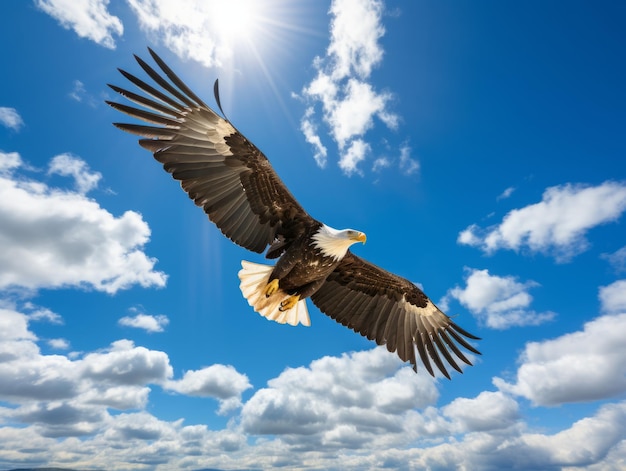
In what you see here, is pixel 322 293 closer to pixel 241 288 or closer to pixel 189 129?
pixel 241 288

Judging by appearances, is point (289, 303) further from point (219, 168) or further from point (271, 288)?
point (219, 168)

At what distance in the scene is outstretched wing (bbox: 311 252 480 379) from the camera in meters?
10.2

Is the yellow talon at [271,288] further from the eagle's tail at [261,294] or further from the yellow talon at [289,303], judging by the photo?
the yellow talon at [289,303]

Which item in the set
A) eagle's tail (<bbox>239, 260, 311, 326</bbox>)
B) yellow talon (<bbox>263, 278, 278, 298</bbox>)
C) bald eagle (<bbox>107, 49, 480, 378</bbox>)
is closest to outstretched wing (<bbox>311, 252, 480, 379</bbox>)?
bald eagle (<bbox>107, 49, 480, 378</bbox>)

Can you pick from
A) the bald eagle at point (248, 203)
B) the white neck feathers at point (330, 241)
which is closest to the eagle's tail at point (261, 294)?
the bald eagle at point (248, 203)

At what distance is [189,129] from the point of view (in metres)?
7.63

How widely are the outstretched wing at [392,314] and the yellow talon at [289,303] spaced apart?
134 centimetres

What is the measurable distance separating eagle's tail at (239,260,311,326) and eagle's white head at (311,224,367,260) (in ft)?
3.64

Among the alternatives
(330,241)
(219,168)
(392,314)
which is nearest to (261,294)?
(330,241)

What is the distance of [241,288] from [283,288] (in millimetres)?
842

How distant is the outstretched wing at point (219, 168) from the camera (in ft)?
23.6

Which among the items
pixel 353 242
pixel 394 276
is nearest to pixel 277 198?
pixel 353 242

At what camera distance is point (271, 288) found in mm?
8617

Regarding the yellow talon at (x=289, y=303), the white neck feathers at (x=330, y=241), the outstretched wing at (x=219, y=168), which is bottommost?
the yellow talon at (x=289, y=303)
